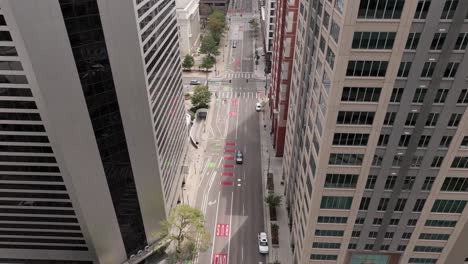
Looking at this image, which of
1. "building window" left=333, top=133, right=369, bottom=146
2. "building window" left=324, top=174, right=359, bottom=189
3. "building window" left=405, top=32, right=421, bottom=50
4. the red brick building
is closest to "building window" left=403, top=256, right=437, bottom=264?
"building window" left=324, top=174, right=359, bottom=189

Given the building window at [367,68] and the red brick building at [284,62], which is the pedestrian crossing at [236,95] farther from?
the building window at [367,68]

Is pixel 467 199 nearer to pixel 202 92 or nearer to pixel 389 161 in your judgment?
pixel 389 161

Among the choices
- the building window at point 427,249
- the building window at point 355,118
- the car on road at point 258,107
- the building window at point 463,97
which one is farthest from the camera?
the car on road at point 258,107

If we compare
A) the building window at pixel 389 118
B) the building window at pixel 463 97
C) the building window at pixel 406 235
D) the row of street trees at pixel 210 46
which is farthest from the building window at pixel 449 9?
the row of street trees at pixel 210 46

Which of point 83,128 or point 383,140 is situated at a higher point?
point 83,128

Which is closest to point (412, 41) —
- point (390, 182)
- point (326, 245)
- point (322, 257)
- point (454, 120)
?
point (454, 120)

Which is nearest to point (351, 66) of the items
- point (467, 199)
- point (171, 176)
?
point (467, 199)

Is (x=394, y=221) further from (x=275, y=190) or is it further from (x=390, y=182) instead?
(x=275, y=190)
